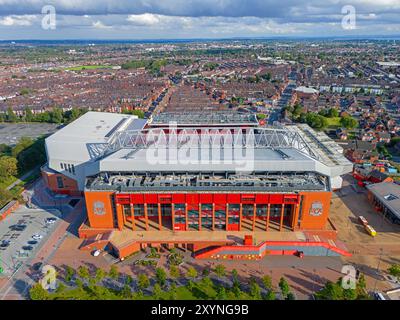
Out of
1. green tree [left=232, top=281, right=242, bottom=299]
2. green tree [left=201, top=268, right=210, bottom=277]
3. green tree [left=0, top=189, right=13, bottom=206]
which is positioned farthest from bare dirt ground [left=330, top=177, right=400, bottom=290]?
green tree [left=0, top=189, right=13, bottom=206]

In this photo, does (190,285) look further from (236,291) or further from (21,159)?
(21,159)

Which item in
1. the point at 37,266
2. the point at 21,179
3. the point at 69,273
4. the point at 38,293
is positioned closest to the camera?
the point at 38,293

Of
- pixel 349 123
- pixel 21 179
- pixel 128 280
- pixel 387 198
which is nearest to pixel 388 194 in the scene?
pixel 387 198

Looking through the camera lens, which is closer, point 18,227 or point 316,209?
Answer: point 316,209

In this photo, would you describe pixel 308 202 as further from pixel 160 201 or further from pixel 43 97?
pixel 43 97

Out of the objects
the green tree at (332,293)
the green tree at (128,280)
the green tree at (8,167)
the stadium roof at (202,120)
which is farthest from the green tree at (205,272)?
the green tree at (8,167)

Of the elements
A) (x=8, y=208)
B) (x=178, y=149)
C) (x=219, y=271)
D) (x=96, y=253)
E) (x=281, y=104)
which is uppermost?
(x=178, y=149)

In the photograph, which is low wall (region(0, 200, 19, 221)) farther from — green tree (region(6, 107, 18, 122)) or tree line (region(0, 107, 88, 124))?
green tree (region(6, 107, 18, 122))

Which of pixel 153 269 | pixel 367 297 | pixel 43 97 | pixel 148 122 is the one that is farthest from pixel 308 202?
pixel 43 97

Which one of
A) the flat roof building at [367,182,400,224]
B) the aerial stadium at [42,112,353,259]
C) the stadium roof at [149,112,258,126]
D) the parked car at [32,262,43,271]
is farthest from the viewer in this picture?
the stadium roof at [149,112,258,126]

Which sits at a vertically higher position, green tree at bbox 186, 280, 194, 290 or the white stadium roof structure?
the white stadium roof structure

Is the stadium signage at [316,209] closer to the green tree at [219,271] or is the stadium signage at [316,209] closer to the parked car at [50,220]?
the green tree at [219,271]
